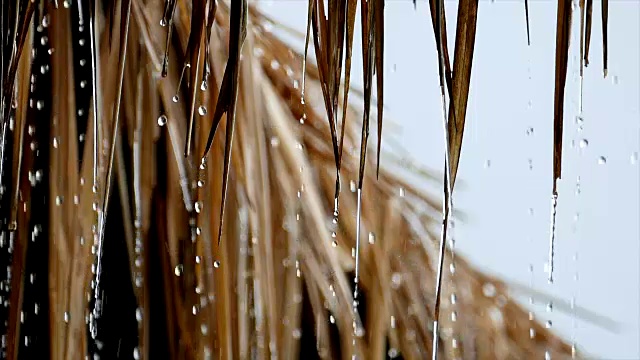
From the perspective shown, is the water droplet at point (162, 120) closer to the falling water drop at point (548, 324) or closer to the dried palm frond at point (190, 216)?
the dried palm frond at point (190, 216)

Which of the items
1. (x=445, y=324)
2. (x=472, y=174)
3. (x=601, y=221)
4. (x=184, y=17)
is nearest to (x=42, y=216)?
(x=184, y=17)

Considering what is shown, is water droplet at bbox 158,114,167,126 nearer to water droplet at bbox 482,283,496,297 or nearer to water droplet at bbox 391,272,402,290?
water droplet at bbox 391,272,402,290

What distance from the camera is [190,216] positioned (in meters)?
1.06

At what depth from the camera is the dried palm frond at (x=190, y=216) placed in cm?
103

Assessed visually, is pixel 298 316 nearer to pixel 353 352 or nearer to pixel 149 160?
pixel 353 352

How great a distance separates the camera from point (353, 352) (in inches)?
44.1

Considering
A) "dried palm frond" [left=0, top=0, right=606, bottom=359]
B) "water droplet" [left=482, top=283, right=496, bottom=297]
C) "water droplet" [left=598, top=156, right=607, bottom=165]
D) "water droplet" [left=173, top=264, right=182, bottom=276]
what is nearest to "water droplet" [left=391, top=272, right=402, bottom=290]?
"dried palm frond" [left=0, top=0, right=606, bottom=359]

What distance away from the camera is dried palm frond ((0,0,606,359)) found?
1.03 m

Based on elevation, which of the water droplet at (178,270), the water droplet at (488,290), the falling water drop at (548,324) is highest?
the water droplet at (178,270)

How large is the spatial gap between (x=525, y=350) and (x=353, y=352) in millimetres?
260

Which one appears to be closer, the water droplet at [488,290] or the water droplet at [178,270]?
the water droplet at [178,270]

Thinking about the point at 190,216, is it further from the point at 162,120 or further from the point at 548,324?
the point at 548,324

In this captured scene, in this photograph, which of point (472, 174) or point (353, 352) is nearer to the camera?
point (353, 352)

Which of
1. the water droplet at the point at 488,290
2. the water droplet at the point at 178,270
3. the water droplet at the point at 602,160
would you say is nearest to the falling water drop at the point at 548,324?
the water droplet at the point at 488,290
